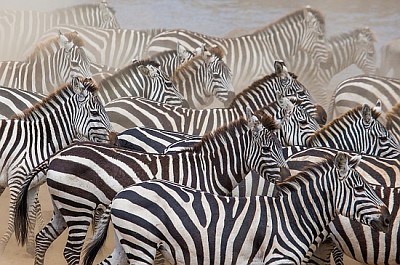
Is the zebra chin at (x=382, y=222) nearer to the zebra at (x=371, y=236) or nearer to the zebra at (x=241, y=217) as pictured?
the zebra at (x=241, y=217)

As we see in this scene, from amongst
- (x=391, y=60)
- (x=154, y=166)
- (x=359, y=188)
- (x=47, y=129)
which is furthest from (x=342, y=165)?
(x=391, y=60)

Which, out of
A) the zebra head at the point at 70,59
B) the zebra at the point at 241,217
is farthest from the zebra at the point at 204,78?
the zebra at the point at 241,217

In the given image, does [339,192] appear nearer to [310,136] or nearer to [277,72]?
[310,136]

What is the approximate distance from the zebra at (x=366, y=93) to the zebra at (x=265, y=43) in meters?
1.98

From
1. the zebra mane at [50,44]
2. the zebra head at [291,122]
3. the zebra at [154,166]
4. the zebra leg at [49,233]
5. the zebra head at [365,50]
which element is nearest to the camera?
the zebra at [154,166]

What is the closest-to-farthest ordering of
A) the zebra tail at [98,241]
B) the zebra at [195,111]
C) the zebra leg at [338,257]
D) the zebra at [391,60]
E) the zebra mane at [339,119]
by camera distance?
1. the zebra tail at [98,241]
2. the zebra leg at [338,257]
3. the zebra mane at [339,119]
4. the zebra at [195,111]
5. the zebra at [391,60]

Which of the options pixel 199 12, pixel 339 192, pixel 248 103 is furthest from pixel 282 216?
pixel 199 12

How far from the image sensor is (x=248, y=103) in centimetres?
973

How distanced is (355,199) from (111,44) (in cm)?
773

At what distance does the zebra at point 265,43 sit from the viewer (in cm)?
1316

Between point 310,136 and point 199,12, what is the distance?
1123 cm

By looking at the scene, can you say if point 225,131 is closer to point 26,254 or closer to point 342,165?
point 342,165

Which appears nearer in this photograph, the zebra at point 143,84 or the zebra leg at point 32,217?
the zebra leg at point 32,217

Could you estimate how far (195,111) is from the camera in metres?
9.59
